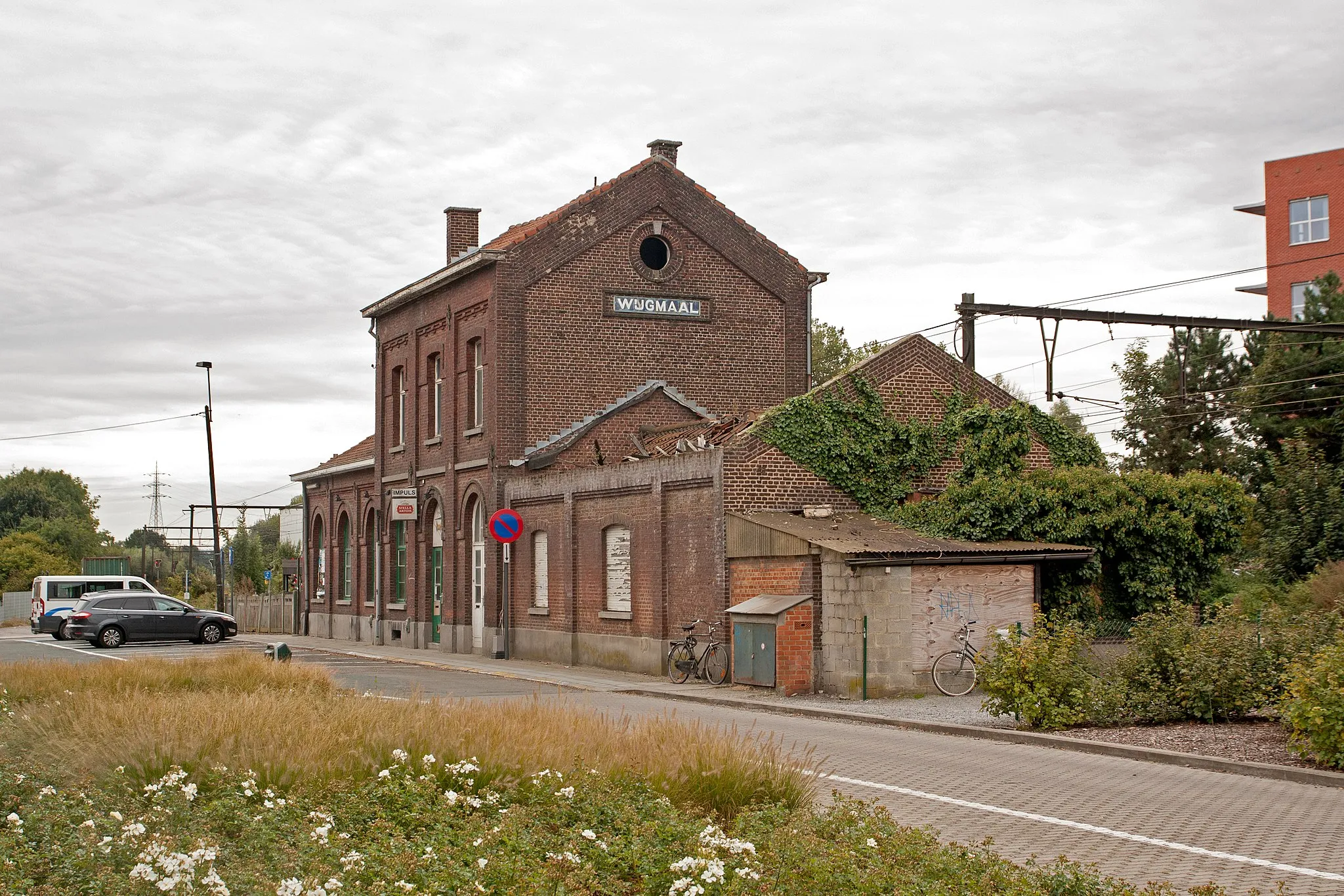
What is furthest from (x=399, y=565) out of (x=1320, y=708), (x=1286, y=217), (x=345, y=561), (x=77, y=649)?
(x=1286, y=217)

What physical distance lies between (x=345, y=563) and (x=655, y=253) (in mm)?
17022

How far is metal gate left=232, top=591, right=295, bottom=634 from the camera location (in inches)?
1964

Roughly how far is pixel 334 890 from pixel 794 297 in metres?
30.3

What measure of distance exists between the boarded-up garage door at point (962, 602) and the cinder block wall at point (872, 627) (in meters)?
0.17

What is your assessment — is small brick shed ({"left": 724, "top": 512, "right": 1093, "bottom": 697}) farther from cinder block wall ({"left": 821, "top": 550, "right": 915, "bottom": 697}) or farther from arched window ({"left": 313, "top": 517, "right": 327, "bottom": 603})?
arched window ({"left": 313, "top": 517, "right": 327, "bottom": 603})

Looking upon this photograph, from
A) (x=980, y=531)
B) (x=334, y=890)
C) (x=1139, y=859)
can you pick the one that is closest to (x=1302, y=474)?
(x=980, y=531)

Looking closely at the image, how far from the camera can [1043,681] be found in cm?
1658

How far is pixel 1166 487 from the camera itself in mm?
25078

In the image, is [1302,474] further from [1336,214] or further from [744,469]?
[1336,214]

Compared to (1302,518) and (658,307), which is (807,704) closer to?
(658,307)

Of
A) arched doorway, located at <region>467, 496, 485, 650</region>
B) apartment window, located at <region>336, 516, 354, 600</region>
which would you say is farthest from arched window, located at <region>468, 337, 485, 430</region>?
apartment window, located at <region>336, 516, 354, 600</region>

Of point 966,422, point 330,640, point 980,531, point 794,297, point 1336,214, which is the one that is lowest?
point 330,640

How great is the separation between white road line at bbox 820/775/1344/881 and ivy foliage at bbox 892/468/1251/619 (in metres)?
12.2

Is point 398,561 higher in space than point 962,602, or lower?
higher
